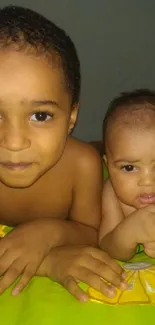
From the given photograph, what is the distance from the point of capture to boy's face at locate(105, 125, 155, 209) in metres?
0.96

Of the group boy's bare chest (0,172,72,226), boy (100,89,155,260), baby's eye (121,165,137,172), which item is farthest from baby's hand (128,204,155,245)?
boy's bare chest (0,172,72,226)

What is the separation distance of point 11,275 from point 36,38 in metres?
0.39

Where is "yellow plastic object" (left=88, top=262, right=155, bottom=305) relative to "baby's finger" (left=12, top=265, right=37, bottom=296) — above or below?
above

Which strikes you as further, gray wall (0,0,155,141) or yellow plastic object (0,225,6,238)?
gray wall (0,0,155,141)

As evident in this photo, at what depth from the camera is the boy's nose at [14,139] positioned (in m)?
0.76

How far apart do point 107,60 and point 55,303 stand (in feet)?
3.41

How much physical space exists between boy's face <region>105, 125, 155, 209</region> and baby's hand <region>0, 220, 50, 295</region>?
188 mm

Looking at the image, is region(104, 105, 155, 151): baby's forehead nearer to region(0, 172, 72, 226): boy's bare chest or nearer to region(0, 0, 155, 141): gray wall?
region(0, 172, 72, 226): boy's bare chest

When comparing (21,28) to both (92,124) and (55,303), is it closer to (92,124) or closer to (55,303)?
(55,303)

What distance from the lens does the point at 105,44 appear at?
5.28 ft

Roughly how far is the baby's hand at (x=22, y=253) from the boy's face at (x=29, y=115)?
110mm

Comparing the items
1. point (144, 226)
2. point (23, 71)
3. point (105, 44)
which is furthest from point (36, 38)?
point (105, 44)

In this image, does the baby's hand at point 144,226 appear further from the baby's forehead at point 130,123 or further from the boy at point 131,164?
the baby's forehead at point 130,123

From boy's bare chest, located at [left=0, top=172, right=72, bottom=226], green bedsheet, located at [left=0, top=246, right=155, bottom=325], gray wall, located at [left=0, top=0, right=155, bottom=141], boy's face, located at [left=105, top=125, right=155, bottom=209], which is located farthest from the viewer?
gray wall, located at [left=0, top=0, right=155, bottom=141]
